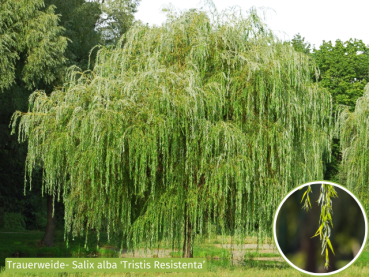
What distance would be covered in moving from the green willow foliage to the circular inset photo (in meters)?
9.29

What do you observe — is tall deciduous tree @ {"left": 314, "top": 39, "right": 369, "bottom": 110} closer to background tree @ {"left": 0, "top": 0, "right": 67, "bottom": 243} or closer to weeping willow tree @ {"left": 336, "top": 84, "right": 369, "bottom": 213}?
weeping willow tree @ {"left": 336, "top": 84, "right": 369, "bottom": 213}

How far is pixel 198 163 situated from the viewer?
8.48 m

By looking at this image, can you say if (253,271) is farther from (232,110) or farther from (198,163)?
(232,110)

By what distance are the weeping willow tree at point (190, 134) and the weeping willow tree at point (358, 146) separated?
3.83m

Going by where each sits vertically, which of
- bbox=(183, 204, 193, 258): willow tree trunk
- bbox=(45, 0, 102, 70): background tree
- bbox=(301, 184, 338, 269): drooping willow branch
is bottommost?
bbox=(183, 204, 193, 258): willow tree trunk

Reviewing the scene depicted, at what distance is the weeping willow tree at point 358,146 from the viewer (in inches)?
502

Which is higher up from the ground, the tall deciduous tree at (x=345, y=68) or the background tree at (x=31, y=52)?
the tall deciduous tree at (x=345, y=68)

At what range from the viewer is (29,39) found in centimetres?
1287

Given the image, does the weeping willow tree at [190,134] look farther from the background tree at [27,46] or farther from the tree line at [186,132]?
the background tree at [27,46]

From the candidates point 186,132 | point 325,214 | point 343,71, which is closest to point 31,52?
point 186,132

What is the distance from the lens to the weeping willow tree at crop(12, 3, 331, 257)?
315 inches

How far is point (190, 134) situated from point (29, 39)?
23.5 feet

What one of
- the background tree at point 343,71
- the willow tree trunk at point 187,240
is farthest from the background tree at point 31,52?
the background tree at point 343,71

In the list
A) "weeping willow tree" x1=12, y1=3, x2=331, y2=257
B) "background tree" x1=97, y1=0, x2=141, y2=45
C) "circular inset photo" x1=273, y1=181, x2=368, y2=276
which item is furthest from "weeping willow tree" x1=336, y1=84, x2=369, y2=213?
"background tree" x1=97, y1=0, x2=141, y2=45
